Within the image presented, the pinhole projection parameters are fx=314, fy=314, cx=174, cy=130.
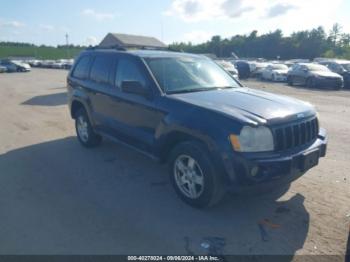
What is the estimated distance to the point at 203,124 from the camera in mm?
3518

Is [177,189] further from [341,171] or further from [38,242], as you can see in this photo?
[341,171]

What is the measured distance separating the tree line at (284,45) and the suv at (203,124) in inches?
2656

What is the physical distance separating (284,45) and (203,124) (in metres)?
78.3

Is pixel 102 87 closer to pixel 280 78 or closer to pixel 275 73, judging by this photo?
pixel 280 78

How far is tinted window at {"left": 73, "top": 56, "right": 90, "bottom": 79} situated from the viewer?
19.9 feet

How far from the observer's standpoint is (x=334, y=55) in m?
64.0

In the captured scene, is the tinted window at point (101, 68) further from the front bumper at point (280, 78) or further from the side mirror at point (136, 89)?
the front bumper at point (280, 78)

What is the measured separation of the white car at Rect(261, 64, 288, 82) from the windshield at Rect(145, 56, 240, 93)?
21.5 meters

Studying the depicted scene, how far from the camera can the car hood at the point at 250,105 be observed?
135 inches

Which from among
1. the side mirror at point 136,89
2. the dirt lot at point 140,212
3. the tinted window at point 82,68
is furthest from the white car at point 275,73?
the side mirror at point 136,89

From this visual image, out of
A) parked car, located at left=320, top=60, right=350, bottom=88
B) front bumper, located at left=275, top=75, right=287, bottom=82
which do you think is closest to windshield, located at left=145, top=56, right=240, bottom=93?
parked car, located at left=320, top=60, right=350, bottom=88

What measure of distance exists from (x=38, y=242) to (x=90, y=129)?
3.12 m

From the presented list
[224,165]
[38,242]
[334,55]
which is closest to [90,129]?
[38,242]

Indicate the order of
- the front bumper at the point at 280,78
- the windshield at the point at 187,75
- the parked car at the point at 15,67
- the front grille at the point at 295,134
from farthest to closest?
1. the parked car at the point at 15,67
2. the front bumper at the point at 280,78
3. the windshield at the point at 187,75
4. the front grille at the point at 295,134
